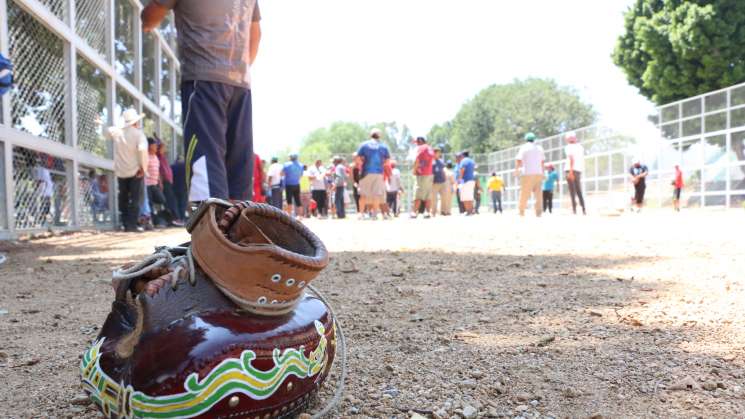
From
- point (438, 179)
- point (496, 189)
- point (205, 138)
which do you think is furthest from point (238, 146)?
point (496, 189)

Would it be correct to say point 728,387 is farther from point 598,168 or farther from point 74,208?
point 598,168

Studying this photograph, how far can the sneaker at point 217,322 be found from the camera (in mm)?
1110

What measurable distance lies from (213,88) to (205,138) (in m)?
0.27

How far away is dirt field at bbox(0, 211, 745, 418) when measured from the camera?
1508 mm

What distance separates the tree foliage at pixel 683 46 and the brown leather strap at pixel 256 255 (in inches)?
892

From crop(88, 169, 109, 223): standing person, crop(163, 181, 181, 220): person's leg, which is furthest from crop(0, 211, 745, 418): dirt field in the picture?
crop(163, 181, 181, 220): person's leg

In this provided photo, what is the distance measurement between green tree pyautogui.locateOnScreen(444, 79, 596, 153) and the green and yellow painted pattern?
5345cm

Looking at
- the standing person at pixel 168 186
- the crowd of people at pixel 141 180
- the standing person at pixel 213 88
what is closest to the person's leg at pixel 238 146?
the standing person at pixel 213 88

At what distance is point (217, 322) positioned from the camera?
115cm

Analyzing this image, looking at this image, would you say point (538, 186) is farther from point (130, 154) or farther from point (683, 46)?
point (683, 46)

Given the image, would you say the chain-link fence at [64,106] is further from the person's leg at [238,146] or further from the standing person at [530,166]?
the standing person at [530,166]

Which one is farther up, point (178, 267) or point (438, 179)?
point (438, 179)

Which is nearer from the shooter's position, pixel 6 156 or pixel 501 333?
pixel 501 333

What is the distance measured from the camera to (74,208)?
7238 mm
